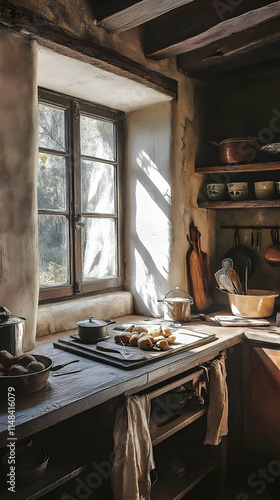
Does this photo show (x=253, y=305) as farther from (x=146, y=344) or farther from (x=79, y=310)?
(x=79, y=310)

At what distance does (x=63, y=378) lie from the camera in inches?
60.7

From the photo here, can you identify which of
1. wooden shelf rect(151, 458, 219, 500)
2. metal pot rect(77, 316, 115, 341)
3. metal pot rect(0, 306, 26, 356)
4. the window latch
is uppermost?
the window latch

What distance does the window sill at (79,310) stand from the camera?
2.20m

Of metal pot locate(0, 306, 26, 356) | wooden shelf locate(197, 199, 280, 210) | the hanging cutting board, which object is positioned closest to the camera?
metal pot locate(0, 306, 26, 356)

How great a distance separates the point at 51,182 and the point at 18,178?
56cm

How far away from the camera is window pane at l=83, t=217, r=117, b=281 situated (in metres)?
2.57

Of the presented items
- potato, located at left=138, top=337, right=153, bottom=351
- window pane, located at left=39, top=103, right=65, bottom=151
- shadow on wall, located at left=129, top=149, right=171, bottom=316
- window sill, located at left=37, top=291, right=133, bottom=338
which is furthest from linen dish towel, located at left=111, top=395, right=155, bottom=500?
window pane, located at left=39, top=103, right=65, bottom=151

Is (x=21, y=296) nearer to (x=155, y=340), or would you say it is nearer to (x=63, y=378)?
(x=63, y=378)

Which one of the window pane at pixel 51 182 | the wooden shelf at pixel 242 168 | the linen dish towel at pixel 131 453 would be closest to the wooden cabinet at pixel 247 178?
the wooden shelf at pixel 242 168

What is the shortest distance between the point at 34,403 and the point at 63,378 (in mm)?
232

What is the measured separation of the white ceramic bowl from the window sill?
0.72 meters

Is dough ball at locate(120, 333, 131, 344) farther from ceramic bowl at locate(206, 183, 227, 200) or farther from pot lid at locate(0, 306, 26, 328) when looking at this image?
ceramic bowl at locate(206, 183, 227, 200)

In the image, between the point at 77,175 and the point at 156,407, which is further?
the point at 77,175

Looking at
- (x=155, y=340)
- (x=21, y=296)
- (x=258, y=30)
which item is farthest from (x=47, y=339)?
(x=258, y=30)
